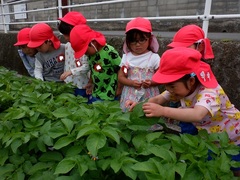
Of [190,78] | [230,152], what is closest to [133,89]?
[190,78]

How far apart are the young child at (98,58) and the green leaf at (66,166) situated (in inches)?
58.4

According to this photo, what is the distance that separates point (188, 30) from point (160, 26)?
20.4 ft

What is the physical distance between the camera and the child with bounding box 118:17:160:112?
236 cm

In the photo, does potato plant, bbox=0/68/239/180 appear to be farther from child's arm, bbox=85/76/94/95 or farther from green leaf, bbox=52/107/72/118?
child's arm, bbox=85/76/94/95

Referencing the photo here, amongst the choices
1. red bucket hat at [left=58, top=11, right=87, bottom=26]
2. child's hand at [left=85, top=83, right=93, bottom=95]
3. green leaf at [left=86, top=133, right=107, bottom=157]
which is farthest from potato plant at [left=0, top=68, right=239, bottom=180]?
red bucket hat at [left=58, top=11, right=87, bottom=26]

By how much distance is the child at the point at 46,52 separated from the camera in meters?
3.20

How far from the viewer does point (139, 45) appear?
2391 mm

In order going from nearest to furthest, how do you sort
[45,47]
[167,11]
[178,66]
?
[178,66] < [45,47] < [167,11]

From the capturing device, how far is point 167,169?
3.70 feet

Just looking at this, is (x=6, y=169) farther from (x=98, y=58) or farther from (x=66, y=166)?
(x=98, y=58)

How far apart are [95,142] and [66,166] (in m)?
0.16

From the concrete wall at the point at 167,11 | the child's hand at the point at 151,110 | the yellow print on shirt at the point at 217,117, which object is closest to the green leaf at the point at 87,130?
the child's hand at the point at 151,110

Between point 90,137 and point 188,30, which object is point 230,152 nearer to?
point 90,137

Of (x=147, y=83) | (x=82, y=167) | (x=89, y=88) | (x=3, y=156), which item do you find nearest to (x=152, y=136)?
(x=82, y=167)
